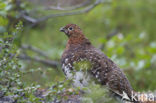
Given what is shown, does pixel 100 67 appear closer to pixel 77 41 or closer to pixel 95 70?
pixel 95 70

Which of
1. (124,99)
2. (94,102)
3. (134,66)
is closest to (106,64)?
(124,99)

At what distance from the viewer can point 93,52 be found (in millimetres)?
4664

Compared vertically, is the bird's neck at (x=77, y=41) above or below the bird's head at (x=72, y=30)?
below

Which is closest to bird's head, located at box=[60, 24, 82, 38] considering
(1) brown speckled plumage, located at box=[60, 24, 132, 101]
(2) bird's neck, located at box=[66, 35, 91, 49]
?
(2) bird's neck, located at box=[66, 35, 91, 49]

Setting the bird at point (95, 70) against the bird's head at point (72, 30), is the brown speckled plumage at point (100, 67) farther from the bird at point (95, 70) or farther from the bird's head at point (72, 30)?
the bird's head at point (72, 30)

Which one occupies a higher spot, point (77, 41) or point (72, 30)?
point (72, 30)

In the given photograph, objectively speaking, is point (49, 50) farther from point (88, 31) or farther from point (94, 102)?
point (94, 102)

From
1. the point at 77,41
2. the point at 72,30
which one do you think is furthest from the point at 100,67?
the point at 72,30

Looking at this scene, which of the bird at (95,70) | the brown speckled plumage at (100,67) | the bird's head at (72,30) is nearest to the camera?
the bird at (95,70)

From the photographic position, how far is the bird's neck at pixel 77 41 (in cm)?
512

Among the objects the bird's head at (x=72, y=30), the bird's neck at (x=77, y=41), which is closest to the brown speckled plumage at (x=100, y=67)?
the bird's neck at (x=77, y=41)

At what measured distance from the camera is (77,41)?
17.2 ft

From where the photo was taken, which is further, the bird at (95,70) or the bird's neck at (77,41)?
the bird's neck at (77,41)

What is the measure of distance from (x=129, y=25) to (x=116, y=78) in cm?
681
